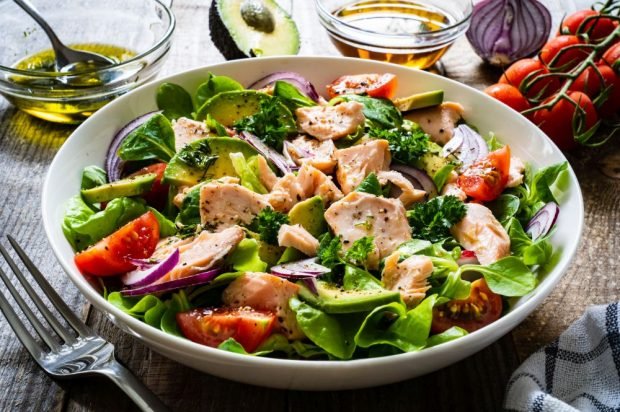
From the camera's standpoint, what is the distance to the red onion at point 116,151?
302 centimetres

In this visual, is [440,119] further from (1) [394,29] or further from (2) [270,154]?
(1) [394,29]

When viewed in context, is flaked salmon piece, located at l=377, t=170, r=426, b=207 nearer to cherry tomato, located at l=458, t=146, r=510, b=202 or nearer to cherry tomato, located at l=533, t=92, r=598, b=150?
cherry tomato, located at l=458, t=146, r=510, b=202

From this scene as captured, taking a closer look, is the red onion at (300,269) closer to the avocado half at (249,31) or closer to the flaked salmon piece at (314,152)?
the flaked salmon piece at (314,152)

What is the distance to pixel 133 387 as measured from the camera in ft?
7.58

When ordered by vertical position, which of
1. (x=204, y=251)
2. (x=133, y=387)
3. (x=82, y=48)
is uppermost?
(x=204, y=251)

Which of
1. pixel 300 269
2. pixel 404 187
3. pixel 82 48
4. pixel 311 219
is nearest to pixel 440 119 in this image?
pixel 404 187

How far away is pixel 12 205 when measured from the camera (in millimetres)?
3379

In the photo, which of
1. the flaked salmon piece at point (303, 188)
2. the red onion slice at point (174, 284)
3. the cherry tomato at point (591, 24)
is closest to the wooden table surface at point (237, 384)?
the red onion slice at point (174, 284)

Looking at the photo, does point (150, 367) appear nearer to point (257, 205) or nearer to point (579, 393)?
point (257, 205)

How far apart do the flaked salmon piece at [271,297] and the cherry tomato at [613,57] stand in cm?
251

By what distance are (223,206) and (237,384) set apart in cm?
65

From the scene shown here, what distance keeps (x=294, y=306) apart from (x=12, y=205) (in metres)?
1.70

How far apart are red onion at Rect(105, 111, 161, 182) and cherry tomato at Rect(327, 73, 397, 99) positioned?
2.87 feet

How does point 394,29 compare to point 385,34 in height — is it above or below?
below
